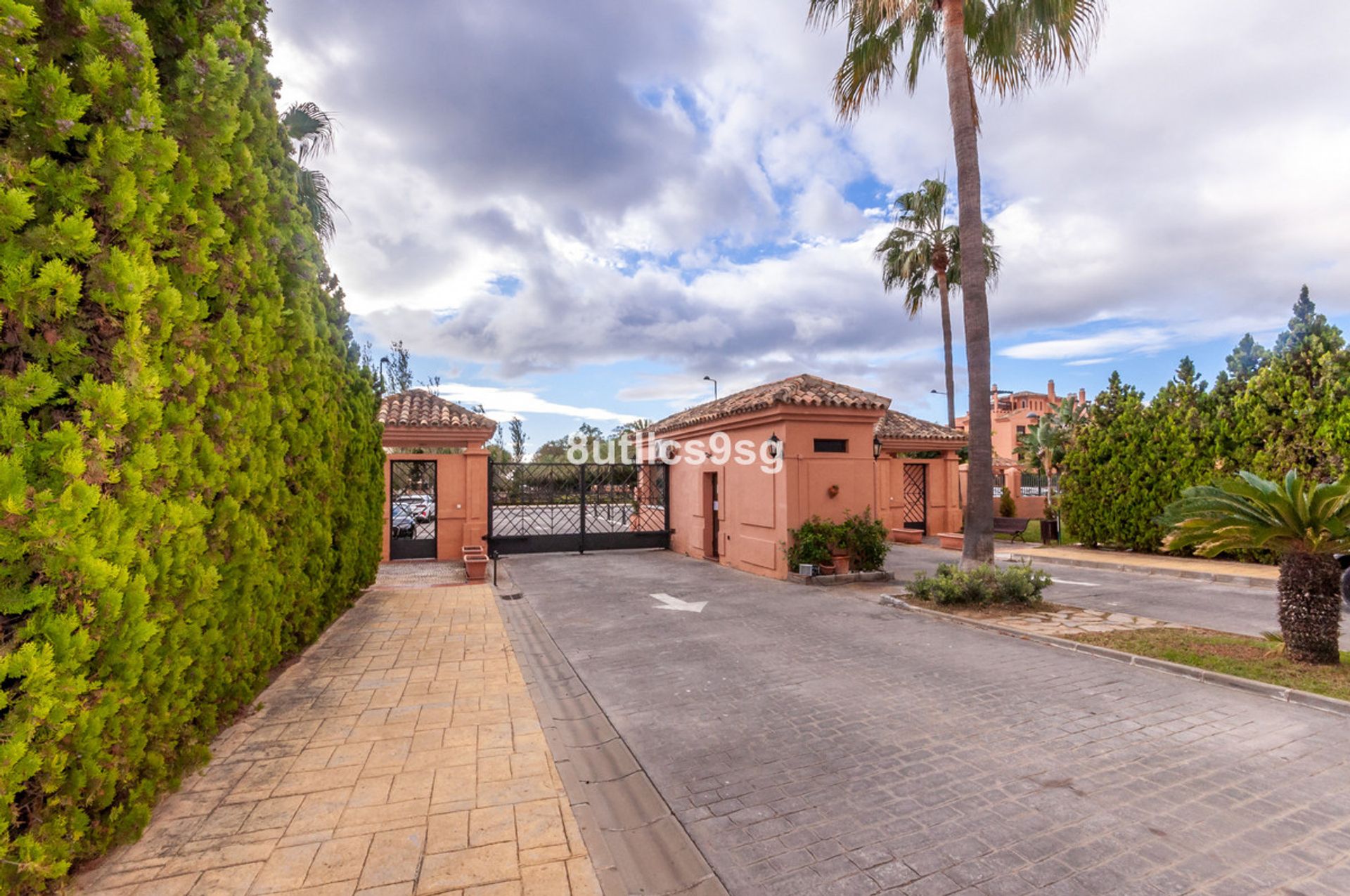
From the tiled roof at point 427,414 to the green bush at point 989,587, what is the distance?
36.4 ft

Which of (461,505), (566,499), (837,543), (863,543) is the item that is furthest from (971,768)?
(566,499)

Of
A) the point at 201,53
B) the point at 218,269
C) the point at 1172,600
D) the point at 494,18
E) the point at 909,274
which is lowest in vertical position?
the point at 1172,600

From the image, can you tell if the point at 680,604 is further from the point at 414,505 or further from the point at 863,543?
the point at 414,505

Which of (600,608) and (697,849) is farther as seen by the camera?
(600,608)

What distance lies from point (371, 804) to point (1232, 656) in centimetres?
821

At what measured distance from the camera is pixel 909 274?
949 inches

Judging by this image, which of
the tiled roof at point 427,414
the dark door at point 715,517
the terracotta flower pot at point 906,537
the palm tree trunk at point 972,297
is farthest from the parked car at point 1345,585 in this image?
the tiled roof at point 427,414

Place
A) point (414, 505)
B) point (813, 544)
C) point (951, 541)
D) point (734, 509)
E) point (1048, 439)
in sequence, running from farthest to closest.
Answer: point (1048, 439) → point (414, 505) → point (951, 541) → point (734, 509) → point (813, 544)

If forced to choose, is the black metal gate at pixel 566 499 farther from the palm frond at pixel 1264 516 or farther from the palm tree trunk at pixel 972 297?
the palm frond at pixel 1264 516

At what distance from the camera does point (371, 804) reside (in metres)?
3.63

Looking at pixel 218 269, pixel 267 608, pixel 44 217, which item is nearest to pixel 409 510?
pixel 267 608

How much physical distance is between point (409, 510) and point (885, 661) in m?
17.2

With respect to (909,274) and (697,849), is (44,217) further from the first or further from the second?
(909,274)

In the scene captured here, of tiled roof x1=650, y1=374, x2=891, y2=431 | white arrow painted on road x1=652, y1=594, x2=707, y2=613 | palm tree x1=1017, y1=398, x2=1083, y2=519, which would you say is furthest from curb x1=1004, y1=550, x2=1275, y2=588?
palm tree x1=1017, y1=398, x2=1083, y2=519
